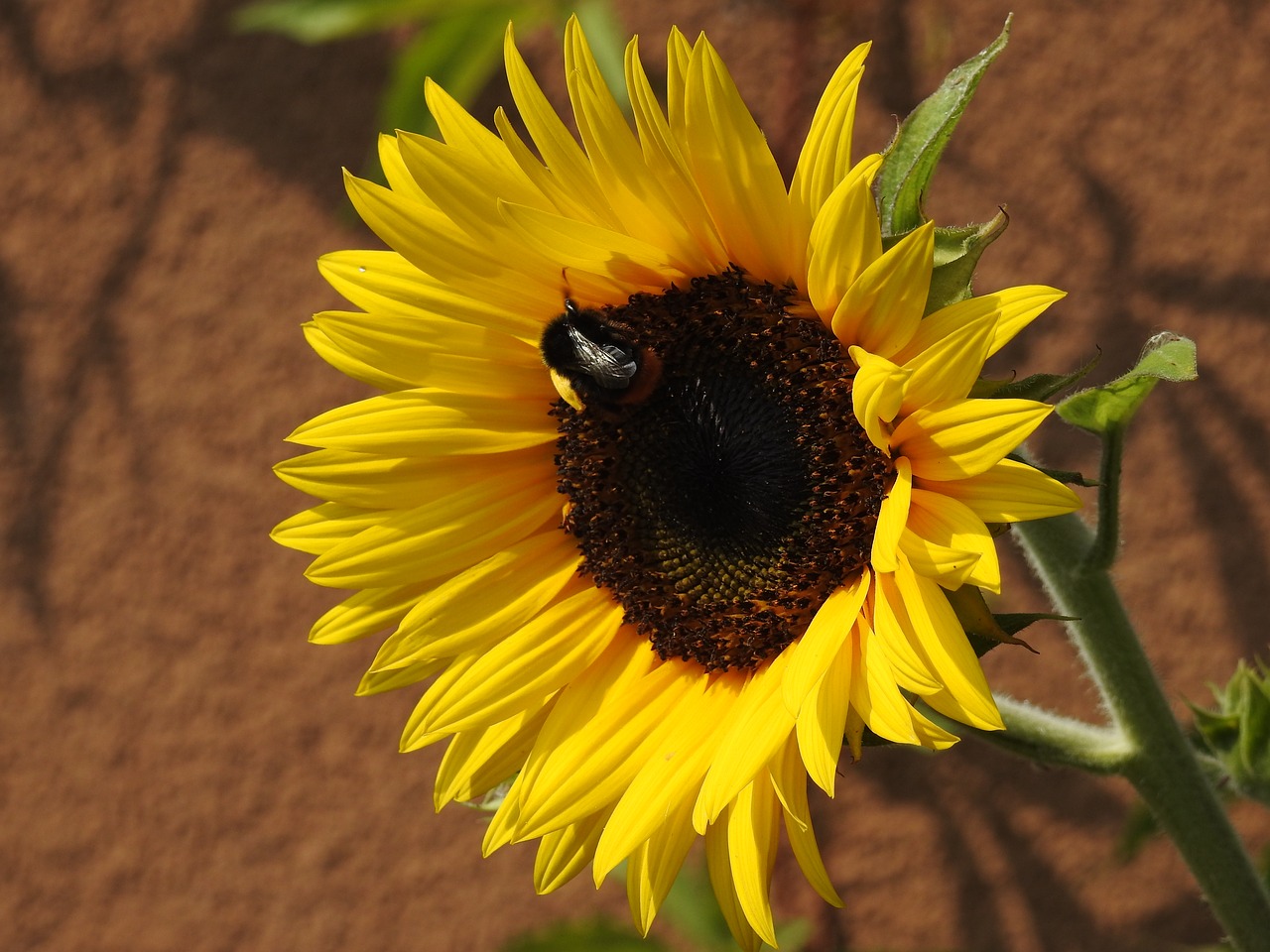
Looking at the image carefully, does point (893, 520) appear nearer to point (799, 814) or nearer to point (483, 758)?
point (799, 814)

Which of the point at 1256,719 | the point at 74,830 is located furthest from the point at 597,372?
the point at 74,830

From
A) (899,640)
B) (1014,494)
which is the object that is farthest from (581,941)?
(1014,494)

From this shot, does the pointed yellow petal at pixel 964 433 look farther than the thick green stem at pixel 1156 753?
No

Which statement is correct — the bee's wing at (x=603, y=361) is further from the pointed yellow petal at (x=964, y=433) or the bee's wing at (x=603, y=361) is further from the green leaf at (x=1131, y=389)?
the green leaf at (x=1131, y=389)

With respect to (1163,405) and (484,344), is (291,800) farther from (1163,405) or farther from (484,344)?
(1163,405)

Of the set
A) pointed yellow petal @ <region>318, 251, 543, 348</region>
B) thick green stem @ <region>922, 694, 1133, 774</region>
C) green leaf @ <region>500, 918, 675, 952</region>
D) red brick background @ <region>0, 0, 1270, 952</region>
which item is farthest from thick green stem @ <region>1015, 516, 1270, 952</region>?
green leaf @ <region>500, 918, 675, 952</region>

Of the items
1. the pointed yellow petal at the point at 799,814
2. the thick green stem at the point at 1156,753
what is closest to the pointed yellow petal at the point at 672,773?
the pointed yellow petal at the point at 799,814
